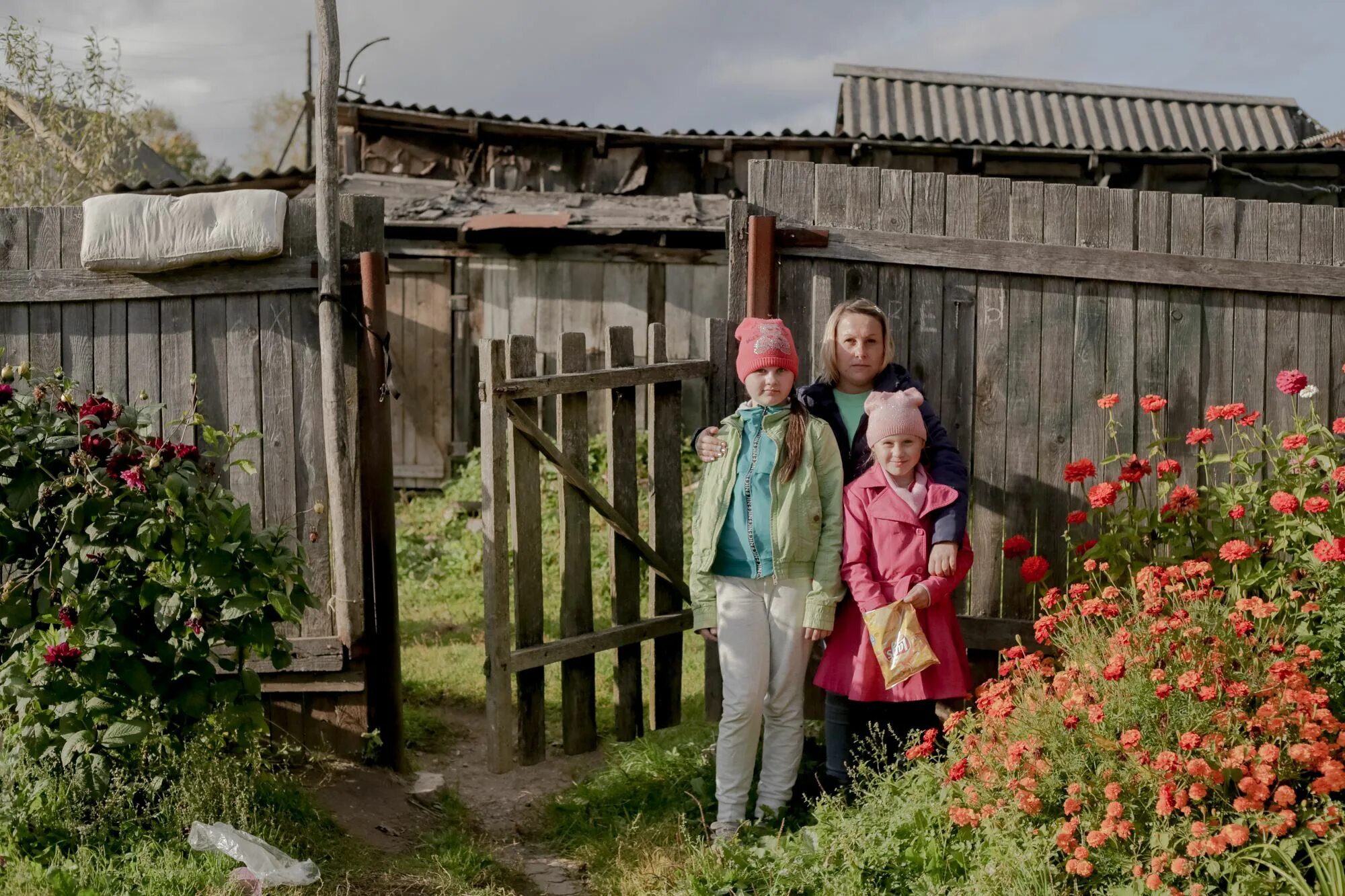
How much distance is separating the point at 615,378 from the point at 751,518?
2.87ft

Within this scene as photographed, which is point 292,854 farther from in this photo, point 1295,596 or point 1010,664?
point 1295,596

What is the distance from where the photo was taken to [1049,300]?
4492 millimetres

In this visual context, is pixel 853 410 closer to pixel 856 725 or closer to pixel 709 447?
pixel 709 447

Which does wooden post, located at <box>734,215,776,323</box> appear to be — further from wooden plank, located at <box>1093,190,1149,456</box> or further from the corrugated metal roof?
the corrugated metal roof

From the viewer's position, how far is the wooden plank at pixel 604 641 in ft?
14.6

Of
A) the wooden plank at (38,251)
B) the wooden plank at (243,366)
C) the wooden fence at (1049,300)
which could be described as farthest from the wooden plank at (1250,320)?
the wooden plank at (38,251)

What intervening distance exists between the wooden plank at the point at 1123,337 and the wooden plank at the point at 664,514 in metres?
1.65

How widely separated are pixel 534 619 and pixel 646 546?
1.73ft

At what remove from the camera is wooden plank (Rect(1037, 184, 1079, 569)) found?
177 inches

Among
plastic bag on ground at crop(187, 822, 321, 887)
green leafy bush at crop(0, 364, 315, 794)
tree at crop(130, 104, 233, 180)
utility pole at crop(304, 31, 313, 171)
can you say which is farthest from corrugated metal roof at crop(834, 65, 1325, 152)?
tree at crop(130, 104, 233, 180)

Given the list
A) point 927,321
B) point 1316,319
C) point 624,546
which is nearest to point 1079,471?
point 927,321

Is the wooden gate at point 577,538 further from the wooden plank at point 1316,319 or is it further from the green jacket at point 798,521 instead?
the wooden plank at point 1316,319

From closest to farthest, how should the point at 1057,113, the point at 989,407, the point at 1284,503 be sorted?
the point at 1284,503, the point at 989,407, the point at 1057,113

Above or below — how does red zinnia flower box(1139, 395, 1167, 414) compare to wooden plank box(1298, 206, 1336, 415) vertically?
below
